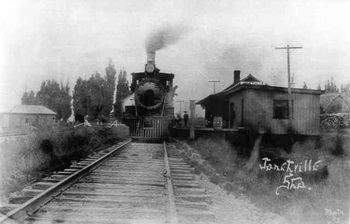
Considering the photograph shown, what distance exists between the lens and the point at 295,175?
28.7ft

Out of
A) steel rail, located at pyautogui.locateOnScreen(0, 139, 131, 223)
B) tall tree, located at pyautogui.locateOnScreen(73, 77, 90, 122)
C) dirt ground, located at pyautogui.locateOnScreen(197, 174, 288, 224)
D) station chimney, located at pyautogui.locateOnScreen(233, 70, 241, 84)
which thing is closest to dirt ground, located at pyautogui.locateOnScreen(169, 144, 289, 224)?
dirt ground, located at pyautogui.locateOnScreen(197, 174, 288, 224)

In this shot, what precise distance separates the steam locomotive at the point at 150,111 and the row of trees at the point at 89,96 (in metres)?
5.83

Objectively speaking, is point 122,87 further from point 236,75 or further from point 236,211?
point 236,211

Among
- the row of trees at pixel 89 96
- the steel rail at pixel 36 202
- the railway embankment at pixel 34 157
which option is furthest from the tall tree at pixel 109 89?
the steel rail at pixel 36 202

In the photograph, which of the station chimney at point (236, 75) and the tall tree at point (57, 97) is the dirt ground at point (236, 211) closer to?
the tall tree at point (57, 97)

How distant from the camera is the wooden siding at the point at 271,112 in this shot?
1617cm

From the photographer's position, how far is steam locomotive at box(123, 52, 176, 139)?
17.8 metres

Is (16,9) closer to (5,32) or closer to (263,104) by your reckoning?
(5,32)

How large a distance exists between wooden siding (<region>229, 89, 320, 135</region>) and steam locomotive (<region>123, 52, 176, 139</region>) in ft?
14.5

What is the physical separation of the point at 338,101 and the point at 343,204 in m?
20.9

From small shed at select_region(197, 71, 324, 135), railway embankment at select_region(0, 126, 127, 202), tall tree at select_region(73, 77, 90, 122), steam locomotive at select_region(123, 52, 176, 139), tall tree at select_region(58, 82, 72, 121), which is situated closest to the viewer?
railway embankment at select_region(0, 126, 127, 202)

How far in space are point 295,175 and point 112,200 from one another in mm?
6210

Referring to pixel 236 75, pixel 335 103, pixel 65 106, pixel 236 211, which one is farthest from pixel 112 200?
pixel 236 75

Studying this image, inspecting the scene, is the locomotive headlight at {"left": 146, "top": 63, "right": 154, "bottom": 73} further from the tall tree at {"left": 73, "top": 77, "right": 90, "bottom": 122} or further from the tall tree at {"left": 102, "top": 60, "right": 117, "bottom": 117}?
the tall tree at {"left": 102, "top": 60, "right": 117, "bottom": 117}
